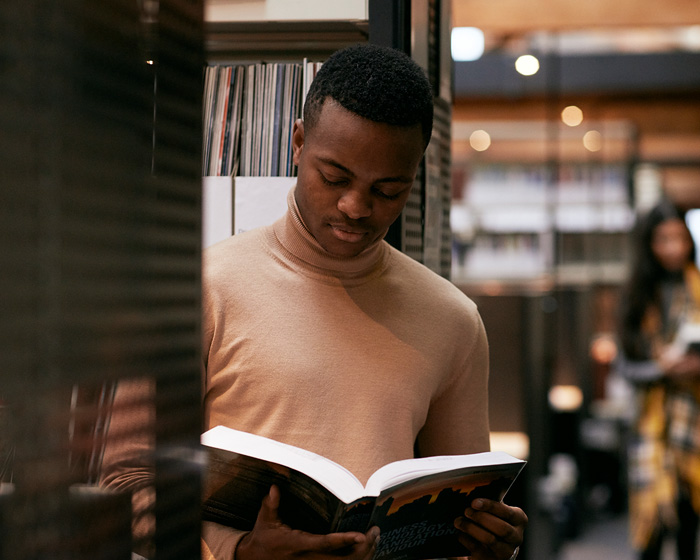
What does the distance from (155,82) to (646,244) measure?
402 centimetres

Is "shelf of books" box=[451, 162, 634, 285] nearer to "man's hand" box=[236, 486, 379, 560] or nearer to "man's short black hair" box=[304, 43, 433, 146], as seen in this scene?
"man's short black hair" box=[304, 43, 433, 146]

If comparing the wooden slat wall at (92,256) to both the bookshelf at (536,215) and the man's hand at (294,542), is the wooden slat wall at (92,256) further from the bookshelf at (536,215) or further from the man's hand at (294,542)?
the bookshelf at (536,215)

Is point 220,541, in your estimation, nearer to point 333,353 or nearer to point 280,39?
point 333,353

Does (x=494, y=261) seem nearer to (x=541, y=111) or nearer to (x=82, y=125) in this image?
(x=541, y=111)

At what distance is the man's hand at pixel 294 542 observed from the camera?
0.90 metres

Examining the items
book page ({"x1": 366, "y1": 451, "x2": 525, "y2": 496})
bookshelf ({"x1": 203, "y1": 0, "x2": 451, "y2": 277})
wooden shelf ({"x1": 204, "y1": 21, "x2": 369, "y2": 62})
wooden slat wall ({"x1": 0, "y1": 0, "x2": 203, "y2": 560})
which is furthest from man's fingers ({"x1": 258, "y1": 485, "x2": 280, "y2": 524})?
wooden shelf ({"x1": 204, "y1": 21, "x2": 369, "y2": 62})

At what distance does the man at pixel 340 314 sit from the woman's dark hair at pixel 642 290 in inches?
119

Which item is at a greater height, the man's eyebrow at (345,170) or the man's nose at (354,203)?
the man's eyebrow at (345,170)

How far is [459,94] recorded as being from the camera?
7098 millimetres

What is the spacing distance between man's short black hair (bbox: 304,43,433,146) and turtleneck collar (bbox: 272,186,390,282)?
14 centimetres

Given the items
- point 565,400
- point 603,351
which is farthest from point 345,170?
point 603,351

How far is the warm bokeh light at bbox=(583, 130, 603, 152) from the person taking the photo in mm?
7555

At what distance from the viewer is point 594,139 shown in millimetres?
7570

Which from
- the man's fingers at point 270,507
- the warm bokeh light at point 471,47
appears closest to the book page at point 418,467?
the man's fingers at point 270,507
